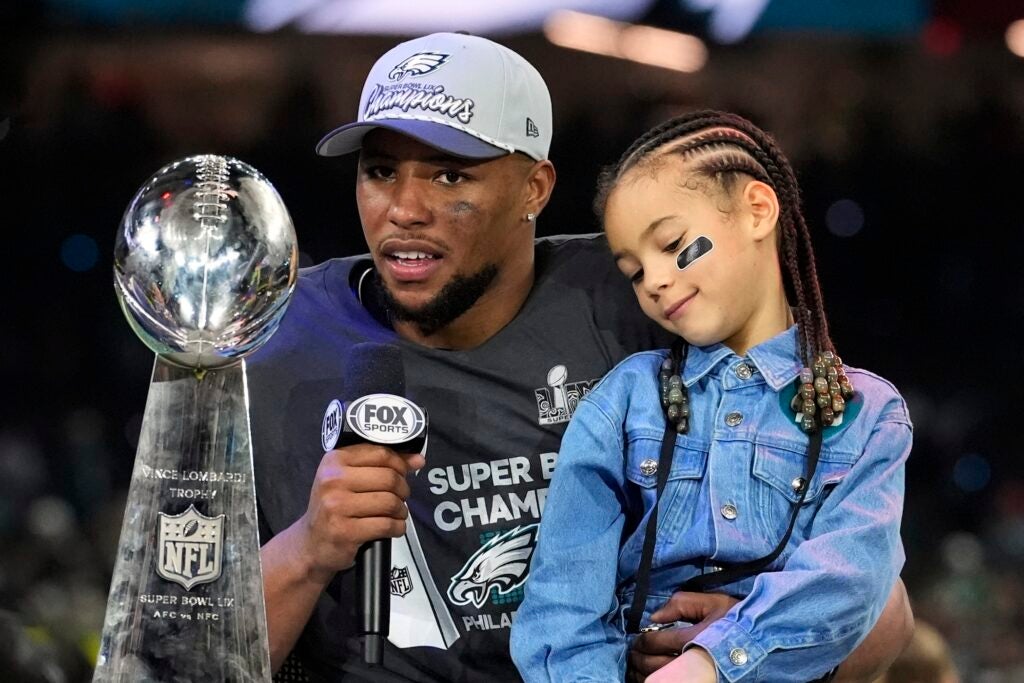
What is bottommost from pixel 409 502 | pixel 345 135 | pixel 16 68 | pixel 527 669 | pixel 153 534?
pixel 527 669

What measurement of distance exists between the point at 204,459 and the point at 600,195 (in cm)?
58

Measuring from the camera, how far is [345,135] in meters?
1.71

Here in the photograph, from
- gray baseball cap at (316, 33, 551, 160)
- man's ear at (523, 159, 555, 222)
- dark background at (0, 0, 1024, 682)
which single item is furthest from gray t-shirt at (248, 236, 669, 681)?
dark background at (0, 0, 1024, 682)

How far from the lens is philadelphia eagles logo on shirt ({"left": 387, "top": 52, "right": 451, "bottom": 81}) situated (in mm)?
1728

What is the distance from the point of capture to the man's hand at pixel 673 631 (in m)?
1.33

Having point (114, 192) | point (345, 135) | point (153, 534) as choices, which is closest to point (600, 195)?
point (345, 135)

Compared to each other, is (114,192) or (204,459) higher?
(114,192)

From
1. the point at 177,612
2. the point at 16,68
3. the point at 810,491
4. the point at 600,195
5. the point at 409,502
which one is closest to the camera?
the point at 177,612

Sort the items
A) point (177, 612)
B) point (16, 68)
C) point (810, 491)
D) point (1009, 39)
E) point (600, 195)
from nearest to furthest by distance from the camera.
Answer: point (177, 612) → point (810, 491) → point (600, 195) → point (16, 68) → point (1009, 39)

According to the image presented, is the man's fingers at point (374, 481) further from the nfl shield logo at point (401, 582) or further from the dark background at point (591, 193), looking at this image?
the dark background at point (591, 193)

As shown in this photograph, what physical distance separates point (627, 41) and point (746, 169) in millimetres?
2280

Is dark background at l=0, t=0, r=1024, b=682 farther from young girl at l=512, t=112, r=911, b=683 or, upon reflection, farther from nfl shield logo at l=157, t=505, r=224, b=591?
nfl shield logo at l=157, t=505, r=224, b=591

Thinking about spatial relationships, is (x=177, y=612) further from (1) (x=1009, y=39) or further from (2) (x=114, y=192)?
(1) (x=1009, y=39)

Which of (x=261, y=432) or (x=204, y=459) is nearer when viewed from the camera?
(x=204, y=459)
